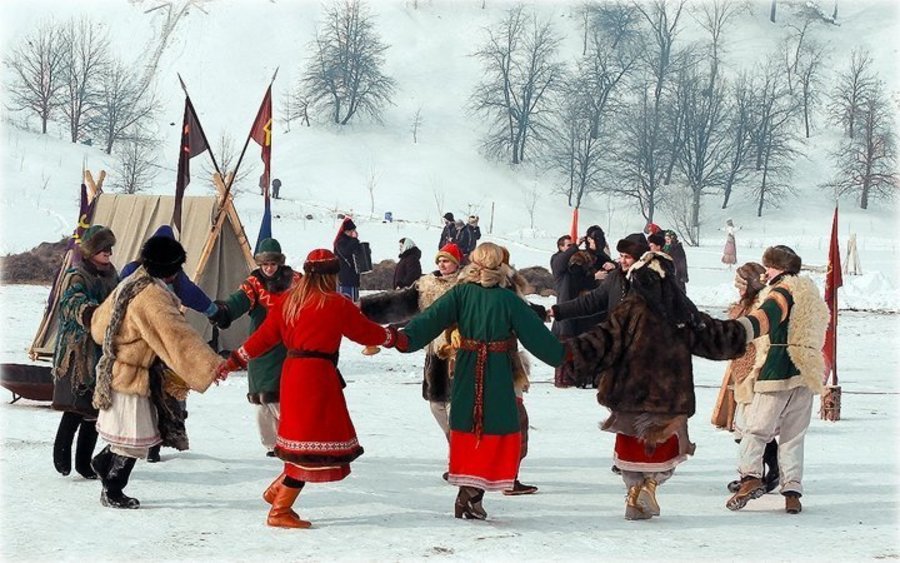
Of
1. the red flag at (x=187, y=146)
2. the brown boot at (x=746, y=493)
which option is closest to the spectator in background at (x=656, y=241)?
the brown boot at (x=746, y=493)

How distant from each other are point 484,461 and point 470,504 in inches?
10.4

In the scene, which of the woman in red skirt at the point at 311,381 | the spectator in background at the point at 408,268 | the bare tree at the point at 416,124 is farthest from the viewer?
the bare tree at the point at 416,124

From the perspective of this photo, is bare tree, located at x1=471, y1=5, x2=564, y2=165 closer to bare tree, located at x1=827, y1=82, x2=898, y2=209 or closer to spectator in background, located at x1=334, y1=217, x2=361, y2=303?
bare tree, located at x1=827, y1=82, x2=898, y2=209

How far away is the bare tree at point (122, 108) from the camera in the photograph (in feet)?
195

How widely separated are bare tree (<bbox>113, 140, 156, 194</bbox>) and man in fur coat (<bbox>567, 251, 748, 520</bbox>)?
139 feet

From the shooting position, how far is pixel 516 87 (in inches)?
2736

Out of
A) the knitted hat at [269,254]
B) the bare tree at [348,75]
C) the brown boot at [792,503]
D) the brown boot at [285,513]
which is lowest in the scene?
the brown boot at [285,513]

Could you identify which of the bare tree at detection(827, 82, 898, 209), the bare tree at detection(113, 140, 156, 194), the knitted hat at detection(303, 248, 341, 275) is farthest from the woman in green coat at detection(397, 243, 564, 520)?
the bare tree at detection(827, 82, 898, 209)

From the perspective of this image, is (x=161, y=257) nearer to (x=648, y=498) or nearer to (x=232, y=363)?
(x=232, y=363)

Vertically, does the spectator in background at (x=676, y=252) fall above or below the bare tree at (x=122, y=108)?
below

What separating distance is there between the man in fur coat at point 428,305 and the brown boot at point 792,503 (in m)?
2.19

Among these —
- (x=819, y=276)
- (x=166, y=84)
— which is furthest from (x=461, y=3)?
(x=819, y=276)

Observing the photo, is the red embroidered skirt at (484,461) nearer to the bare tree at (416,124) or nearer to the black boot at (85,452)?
the black boot at (85,452)

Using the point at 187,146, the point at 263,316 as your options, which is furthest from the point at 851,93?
the point at 263,316
